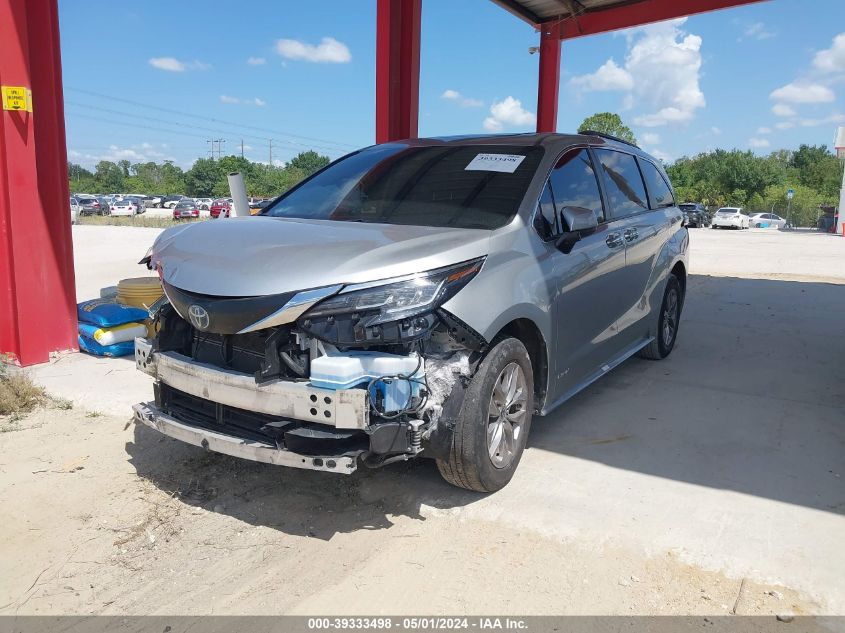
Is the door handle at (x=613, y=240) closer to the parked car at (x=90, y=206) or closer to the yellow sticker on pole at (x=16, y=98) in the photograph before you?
the yellow sticker on pole at (x=16, y=98)

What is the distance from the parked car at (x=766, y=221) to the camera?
50062mm

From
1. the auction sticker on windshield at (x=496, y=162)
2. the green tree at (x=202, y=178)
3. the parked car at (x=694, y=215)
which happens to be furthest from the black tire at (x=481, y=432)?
the green tree at (x=202, y=178)

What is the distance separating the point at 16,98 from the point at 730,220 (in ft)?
152

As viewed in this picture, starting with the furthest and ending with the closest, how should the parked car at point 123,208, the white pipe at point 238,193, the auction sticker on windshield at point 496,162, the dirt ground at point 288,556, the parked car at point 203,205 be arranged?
the parked car at point 203,205, the parked car at point 123,208, the white pipe at point 238,193, the auction sticker on windshield at point 496,162, the dirt ground at point 288,556

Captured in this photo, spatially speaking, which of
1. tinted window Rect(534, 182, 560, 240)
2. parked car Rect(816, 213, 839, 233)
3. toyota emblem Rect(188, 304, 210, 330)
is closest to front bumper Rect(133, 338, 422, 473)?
toyota emblem Rect(188, 304, 210, 330)

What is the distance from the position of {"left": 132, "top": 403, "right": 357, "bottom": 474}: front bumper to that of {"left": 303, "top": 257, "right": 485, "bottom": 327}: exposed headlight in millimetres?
594

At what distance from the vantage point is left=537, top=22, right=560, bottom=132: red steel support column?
39.2 ft

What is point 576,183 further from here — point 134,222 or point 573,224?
point 134,222

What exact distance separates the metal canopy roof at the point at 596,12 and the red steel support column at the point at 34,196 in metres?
7.26

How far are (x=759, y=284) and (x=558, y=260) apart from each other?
954 centimetres

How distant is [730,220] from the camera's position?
44844 mm

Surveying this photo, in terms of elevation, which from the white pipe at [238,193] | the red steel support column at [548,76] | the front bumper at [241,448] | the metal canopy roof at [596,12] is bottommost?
the front bumper at [241,448]

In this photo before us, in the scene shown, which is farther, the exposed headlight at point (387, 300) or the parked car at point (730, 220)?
the parked car at point (730, 220)

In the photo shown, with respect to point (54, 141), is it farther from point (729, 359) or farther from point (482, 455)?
point (729, 359)
